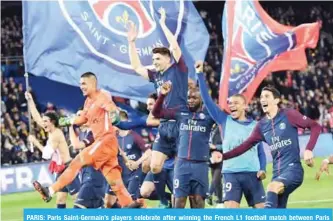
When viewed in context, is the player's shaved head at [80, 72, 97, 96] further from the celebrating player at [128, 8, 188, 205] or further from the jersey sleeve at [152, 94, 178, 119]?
the jersey sleeve at [152, 94, 178, 119]

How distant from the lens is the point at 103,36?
27.8 m

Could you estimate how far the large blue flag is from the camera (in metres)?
27.4

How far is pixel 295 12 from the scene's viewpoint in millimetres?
49719

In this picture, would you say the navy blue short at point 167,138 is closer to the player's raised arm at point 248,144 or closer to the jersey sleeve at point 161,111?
the jersey sleeve at point 161,111

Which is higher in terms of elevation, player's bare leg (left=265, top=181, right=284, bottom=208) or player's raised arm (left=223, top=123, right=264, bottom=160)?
player's raised arm (left=223, top=123, right=264, bottom=160)

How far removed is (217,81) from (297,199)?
18518mm

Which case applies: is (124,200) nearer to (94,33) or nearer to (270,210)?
(270,210)

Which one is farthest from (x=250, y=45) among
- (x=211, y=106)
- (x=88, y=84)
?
(x=211, y=106)

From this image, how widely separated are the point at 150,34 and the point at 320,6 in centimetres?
2369

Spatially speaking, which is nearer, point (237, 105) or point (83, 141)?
point (237, 105)

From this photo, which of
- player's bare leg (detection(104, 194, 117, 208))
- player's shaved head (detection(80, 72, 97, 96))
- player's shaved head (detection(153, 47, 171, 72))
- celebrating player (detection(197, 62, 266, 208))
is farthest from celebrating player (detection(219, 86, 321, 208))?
player's bare leg (detection(104, 194, 117, 208))

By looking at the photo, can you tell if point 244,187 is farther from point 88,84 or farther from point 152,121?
point 88,84

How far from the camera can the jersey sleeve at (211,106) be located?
17281 mm

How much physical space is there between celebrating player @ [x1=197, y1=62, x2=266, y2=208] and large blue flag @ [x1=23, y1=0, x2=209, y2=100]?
9.36 m
